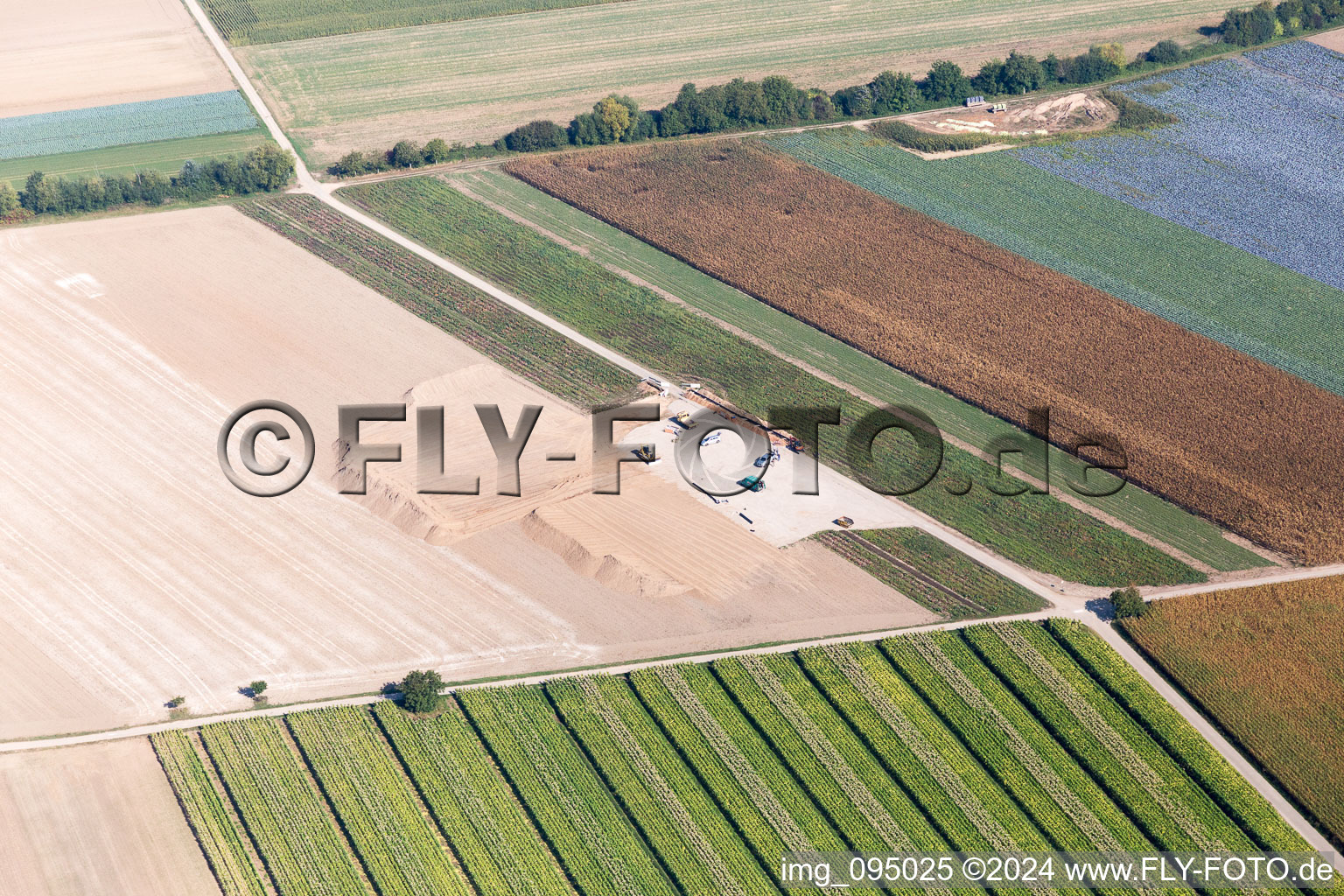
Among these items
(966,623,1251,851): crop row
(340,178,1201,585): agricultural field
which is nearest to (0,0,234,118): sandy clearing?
(340,178,1201,585): agricultural field

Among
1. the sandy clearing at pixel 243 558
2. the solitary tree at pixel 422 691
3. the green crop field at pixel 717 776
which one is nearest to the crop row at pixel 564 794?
the green crop field at pixel 717 776

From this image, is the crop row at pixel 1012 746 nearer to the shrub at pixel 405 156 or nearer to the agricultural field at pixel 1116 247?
the agricultural field at pixel 1116 247

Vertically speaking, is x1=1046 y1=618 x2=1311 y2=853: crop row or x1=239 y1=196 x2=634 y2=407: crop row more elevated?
x1=239 y1=196 x2=634 y2=407: crop row

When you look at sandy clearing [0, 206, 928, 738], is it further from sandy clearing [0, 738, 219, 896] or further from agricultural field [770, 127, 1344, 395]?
agricultural field [770, 127, 1344, 395]

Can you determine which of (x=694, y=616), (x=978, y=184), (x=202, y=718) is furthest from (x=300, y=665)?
(x=978, y=184)

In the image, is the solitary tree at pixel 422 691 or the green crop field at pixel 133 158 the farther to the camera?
the green crop field at pixel 133 158

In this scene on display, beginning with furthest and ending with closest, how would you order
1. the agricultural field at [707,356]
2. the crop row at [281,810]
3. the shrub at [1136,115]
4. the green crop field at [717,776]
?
the shrub at [1136,115], the agricultural field at [707,356], the green crop field at [717,776], the crop row at [281,810]
